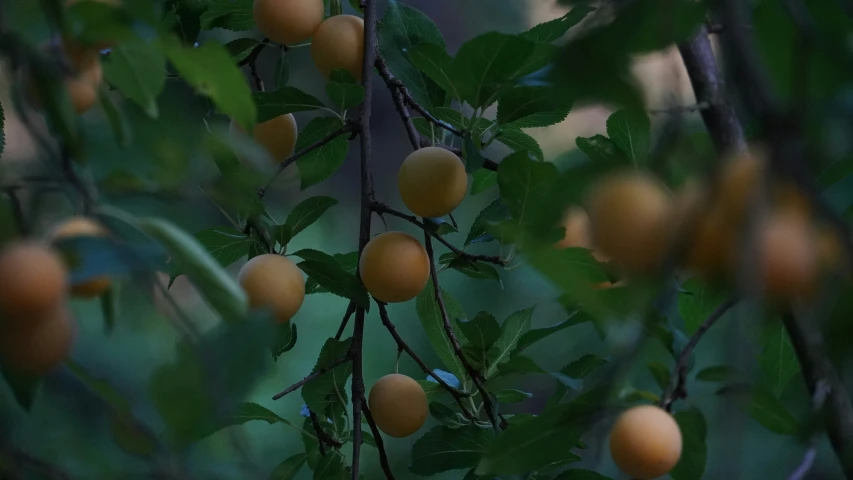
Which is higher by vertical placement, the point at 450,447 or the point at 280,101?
the point at 280,101

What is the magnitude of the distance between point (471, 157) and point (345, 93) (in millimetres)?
107

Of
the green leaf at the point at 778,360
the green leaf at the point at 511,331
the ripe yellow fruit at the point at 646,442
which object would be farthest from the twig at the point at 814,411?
the green leaf at the point at 511,331

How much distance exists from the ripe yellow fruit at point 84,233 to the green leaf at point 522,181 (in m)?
0.23

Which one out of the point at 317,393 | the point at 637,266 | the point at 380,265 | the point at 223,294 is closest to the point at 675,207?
the point at 637,266

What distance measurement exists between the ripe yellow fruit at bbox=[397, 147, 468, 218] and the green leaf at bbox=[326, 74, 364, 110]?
0.06m

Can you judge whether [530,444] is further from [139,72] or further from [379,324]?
[379,324]

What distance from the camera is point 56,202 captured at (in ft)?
1.47

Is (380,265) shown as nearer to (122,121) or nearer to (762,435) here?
(122,121)

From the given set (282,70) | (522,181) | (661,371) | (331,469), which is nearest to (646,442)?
(661,371)

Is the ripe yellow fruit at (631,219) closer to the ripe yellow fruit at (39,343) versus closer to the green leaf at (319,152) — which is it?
the ripe yellow fruit at (39,343)

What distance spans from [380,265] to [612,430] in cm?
17

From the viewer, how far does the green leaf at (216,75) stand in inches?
10.7

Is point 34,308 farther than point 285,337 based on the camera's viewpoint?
No

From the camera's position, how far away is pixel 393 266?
46 cm
